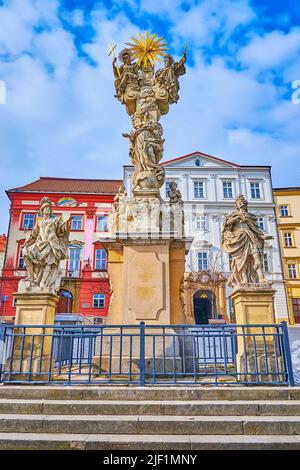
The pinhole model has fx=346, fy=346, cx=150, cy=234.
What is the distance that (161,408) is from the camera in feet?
14.7

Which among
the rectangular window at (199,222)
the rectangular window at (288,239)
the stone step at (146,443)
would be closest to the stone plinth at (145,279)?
the stone step at (146,443)

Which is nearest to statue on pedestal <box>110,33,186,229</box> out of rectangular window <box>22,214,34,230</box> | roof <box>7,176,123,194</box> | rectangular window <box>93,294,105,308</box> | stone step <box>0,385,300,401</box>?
stone step <box>0,385,300,401</box>

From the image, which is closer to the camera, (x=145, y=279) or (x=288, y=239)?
(x=145, y=279)

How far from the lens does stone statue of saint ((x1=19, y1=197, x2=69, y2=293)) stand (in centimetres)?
671

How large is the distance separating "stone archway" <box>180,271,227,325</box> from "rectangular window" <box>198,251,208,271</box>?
66.0 inches

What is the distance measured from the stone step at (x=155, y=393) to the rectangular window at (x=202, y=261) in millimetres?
28069

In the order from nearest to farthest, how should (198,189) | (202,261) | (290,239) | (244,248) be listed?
(244,248) → (202,261) → (198,189) → (290,239)

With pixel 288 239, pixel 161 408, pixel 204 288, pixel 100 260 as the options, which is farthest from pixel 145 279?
pixel 288 239

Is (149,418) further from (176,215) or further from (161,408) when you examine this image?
(176,215)

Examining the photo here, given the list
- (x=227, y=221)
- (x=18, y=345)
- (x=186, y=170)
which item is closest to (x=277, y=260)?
(x=186, y=170)

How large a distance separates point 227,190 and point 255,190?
299 centimetres

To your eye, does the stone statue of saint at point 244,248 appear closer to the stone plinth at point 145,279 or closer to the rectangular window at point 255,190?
the stone plinth at point 145,279

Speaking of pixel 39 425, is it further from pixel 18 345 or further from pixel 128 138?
pixel 128 138
